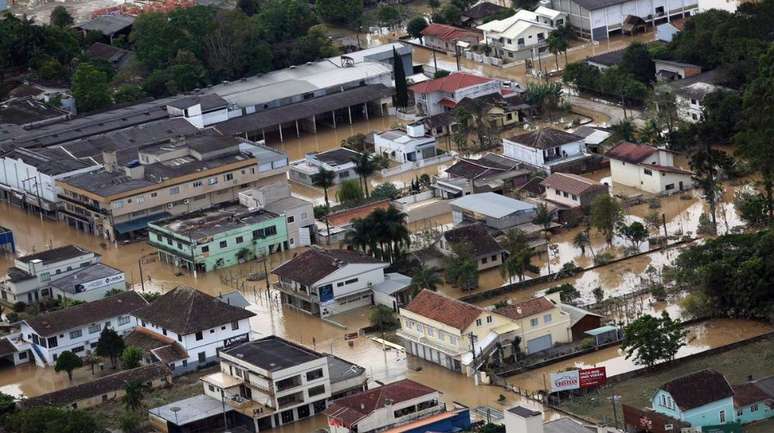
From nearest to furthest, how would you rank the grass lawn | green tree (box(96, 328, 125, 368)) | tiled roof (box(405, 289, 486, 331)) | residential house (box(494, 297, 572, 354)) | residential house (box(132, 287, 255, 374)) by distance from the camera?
the grass lawn
tiled roof (box(405, 289, 486, 331))
residential house (box(494, 297, 572, 354))
residential house (box(132, 287, 255, 374))
green tree (box(96, 328, 125, 368))

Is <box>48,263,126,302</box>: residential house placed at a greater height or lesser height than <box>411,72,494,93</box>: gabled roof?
greater

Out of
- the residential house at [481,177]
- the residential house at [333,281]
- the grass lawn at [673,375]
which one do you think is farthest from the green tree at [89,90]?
the grass lawn at [673,375]

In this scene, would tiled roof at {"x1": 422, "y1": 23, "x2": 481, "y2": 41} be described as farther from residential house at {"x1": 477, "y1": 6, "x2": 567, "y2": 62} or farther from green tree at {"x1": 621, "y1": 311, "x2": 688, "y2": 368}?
green tree at {"x1": 621, "y1": 311, "x2": 688, "y2": 368}

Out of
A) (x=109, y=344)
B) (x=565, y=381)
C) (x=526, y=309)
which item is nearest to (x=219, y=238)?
(x=109, y=344)

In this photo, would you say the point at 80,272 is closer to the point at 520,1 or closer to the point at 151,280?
the point at 151,280

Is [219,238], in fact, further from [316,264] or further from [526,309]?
[526,309]

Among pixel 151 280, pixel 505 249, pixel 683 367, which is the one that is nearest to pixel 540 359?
pixel 683 367

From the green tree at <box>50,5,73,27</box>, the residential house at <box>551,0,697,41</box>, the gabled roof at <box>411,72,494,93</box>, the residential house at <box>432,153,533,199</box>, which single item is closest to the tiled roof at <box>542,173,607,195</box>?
the residential house at <box>432,153,533,199</box>
